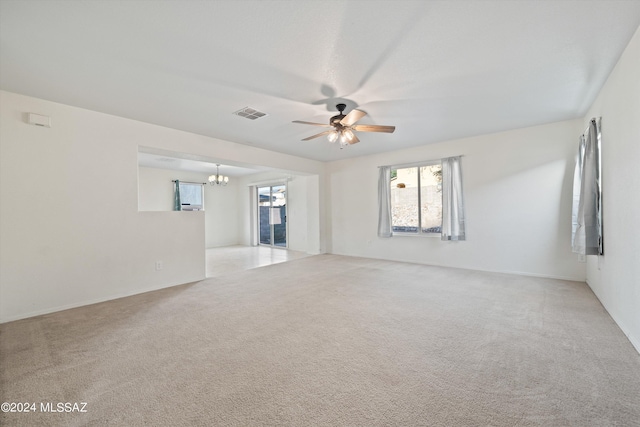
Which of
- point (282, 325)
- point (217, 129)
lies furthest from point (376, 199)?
point (282, 325)

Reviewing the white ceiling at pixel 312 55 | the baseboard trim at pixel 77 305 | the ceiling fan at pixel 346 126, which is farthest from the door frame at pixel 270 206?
the ceiling fan at pixel 346 126

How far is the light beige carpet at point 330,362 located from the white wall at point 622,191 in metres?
0.29

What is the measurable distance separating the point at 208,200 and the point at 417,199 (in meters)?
6.81

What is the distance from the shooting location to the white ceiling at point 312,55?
1.86 m

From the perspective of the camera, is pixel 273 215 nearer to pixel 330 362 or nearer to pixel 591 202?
pixel 330 362

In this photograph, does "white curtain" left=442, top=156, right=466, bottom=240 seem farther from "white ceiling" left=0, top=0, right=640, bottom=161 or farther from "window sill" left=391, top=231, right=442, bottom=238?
"white ceiling" left=0, top=0, right=640, bottom=161

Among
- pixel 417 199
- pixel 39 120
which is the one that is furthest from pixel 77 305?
pixel 417 199

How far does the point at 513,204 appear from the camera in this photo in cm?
470

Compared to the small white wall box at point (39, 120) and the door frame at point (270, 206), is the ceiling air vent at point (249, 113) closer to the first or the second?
the small white wall box at point (39, 120)

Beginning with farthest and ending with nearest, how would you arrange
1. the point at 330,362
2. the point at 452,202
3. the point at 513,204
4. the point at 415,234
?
the point at 415,234
the point at 452,202
the point at 513,204
the point at 330,362

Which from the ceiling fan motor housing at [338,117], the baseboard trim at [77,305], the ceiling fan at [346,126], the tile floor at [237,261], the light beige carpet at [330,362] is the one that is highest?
the ceiling fan motor housing at [338,117]

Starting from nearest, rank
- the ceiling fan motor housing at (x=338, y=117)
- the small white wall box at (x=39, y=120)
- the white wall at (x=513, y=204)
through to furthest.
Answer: the small white wall box at (x=39, y=120)
the ceiling fan motor housing at (x=338, y=117)
the white wall at (x=513, y=204)

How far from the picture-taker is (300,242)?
26.8ft


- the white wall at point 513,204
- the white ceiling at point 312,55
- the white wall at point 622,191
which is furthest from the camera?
the white wall at point 513,204
